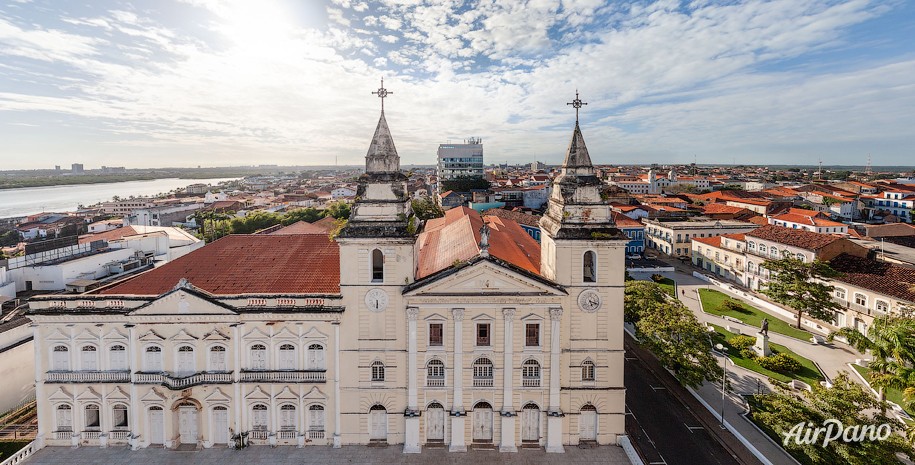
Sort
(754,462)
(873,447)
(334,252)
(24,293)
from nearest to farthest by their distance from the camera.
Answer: (873,447), (754,462), (334,252), (24,293)

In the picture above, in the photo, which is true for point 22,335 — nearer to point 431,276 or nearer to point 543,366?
point 431,276

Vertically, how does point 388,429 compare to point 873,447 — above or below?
below

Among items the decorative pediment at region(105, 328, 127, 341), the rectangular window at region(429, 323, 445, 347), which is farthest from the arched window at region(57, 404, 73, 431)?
the rectangular window at region(429, 323, 445, 347)

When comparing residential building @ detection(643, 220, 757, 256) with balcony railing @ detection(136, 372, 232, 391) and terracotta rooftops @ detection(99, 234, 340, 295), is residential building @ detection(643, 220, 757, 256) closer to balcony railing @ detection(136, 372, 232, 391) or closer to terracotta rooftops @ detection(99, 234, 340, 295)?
terracotta rooftops @ detection(99, 234, 340, 295)

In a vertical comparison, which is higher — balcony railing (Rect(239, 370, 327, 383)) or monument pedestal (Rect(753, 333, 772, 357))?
balcony railing (Rect(239, 370, 327, 383))

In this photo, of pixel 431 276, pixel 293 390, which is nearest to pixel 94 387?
pixel 293 390

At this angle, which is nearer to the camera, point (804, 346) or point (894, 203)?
point (804, 346)

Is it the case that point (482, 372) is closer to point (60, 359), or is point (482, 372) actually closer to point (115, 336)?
Result: point (115, 336)

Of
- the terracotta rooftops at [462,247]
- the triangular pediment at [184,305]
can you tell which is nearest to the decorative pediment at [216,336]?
the triangular pediment at [184,305]

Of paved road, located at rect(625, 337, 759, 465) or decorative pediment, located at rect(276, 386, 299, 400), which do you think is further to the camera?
decorative pediment, located at rect(276, 386, 299, 400)
